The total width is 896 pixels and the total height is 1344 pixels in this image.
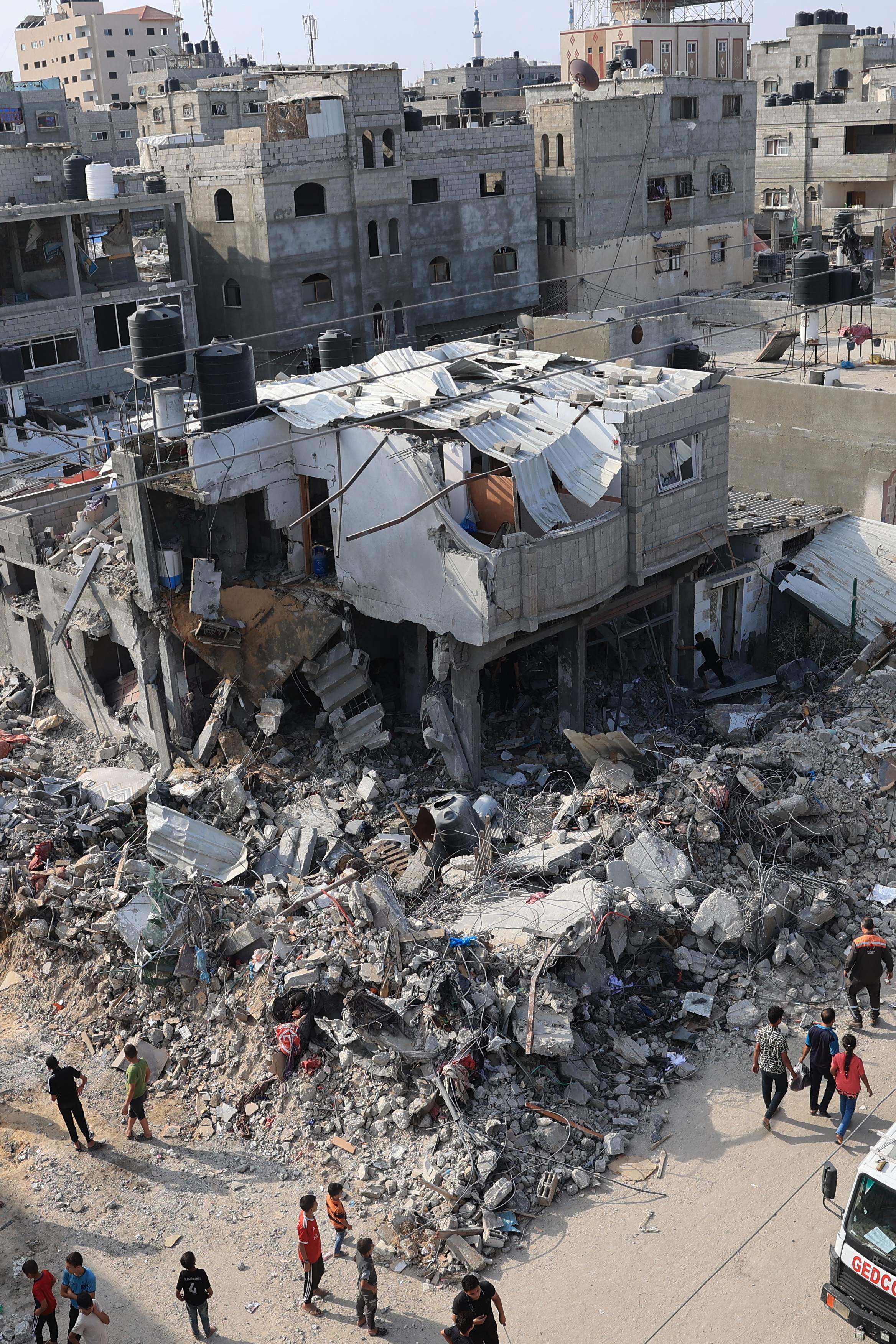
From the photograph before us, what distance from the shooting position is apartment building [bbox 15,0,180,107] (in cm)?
10631

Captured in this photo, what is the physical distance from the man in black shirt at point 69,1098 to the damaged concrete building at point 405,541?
777 centimetres

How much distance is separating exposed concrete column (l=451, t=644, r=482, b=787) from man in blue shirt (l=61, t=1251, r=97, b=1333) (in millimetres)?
9933

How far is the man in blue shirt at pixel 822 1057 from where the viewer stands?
12.8 m

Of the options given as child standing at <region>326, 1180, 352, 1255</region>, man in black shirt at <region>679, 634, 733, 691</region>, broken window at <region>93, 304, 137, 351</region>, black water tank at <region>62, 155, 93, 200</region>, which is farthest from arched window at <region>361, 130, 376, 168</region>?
child standing at <region>326, 1180, 352, 1255</region>

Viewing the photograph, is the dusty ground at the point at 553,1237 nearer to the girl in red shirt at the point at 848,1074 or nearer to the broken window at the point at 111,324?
the girl in red shirt at the point at 848,1074

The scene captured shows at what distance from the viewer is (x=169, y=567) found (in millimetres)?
21000

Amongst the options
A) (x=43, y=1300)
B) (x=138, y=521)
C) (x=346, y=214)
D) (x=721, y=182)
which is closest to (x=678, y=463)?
(x=138, y=521)

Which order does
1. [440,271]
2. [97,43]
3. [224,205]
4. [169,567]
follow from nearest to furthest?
1. [169,567]
2. [224,205]
3. [440,271]
4. [97,43]

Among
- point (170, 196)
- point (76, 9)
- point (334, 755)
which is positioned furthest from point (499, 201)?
point (76, 9)

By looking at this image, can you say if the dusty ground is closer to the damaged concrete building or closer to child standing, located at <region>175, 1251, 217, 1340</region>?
child standing, located at <region>175, 1251, 217, 1340</region>

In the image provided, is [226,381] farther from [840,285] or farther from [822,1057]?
[840,285]

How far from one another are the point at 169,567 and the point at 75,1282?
480 inches

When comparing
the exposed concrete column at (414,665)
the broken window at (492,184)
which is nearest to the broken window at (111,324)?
the broken window at (492,184)

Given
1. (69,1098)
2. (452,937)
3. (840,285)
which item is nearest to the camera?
(69,1098)
